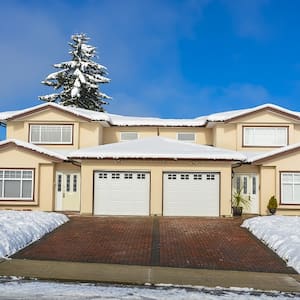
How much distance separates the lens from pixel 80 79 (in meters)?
45.5

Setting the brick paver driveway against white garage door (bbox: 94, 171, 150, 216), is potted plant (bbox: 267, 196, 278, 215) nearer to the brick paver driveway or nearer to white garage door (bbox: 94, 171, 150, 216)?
the brick paver driveway

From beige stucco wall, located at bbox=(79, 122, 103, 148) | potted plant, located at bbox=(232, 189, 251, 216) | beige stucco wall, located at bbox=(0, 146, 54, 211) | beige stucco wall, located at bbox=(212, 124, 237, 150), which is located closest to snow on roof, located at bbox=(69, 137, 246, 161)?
beige stucco wall, located at bbox=(0, 146, 54, 211)

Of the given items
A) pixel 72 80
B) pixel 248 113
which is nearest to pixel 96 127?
pixel 248 113

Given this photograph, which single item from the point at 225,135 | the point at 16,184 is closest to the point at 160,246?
the point at 16,184

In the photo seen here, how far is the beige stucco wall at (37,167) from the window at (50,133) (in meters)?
3.44

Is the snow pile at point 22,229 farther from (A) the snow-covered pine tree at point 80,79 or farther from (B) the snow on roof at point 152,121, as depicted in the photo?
(A) the snow-covered pine tree at point 80,79

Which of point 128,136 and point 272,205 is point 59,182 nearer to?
point 128,136

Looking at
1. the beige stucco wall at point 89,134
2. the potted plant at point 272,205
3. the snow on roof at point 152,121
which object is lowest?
the potted plant at point 272,205

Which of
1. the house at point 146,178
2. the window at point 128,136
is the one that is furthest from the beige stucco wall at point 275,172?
the window at point 128,136

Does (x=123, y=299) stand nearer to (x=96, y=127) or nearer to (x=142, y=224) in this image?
(x=142, y=224)

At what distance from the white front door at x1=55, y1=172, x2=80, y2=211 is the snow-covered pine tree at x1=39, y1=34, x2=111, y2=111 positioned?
22534mm

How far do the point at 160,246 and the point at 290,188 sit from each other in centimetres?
1145

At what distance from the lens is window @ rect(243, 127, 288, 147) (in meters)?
26.3

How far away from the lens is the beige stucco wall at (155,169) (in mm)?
21656
